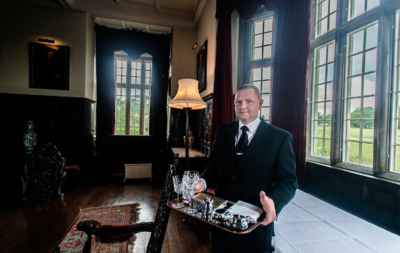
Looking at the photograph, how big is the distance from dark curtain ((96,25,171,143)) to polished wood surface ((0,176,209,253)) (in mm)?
1962

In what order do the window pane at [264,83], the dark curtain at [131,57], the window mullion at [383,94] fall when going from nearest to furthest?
the window mullion at [383,94] < the window pane at [264,83] < the dark curtain at [131,57]

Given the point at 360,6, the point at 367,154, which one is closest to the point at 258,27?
the point at 360,6

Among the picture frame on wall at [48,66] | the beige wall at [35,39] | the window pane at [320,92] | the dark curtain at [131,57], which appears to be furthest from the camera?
the dark curtain at [131,57]

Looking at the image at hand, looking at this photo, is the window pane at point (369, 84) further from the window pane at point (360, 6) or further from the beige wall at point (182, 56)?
the beige wall at point (182, 56)

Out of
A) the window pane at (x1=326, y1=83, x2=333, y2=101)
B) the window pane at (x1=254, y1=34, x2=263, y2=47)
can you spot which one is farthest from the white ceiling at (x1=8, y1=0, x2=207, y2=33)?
the window pane at (x1=326, y1=83, x2=333, y2=101)

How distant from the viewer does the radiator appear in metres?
4.99

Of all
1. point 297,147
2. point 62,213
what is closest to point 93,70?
point 62,213

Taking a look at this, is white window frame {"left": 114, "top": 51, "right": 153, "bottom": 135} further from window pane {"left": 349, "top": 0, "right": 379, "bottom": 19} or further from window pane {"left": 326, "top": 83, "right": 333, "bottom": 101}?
window pane {"left": 349, "top": 0, "right": 379, "bottom": 19}

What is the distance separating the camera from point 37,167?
84.5 inches

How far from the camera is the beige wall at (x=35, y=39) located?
457 cm

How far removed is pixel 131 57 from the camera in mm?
6035

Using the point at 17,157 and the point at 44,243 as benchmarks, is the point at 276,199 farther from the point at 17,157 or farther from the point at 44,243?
the point at 17,157

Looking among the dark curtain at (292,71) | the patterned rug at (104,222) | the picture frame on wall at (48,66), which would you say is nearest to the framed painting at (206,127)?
the dark curtain at (292,71)

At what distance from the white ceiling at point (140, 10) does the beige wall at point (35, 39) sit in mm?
231
